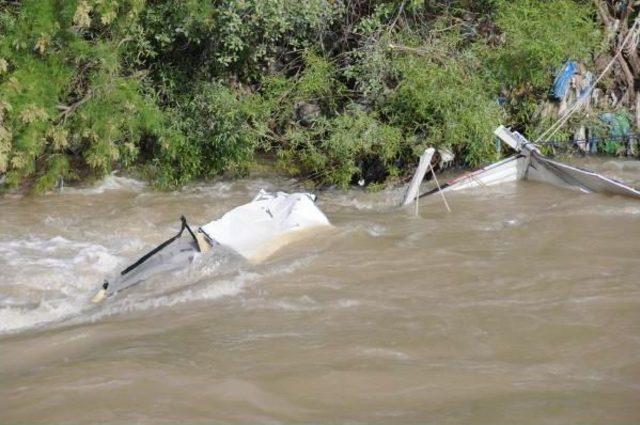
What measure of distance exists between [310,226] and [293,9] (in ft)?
12.2

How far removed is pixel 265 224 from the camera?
822cm

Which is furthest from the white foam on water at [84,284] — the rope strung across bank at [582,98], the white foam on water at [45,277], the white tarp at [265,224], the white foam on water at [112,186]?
the rope strung across bank at [582,98]

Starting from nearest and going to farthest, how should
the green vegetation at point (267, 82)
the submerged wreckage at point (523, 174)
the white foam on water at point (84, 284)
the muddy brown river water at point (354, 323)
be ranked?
1. the muddy brown river water at point (354, 323)
2. the white foam on water at point (84, 284)
3. the submerged wreckage at point (523, 174)
4. the green vegetation at point (267, 82)

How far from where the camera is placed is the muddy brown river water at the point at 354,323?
181 inches

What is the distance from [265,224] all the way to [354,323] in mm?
2492

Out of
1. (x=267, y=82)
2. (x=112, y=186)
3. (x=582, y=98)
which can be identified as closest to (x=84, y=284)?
(x=112, y=186)

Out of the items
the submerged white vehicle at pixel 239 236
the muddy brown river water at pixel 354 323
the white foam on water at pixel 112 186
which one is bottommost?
the muddy brown river water at pixel 354 323

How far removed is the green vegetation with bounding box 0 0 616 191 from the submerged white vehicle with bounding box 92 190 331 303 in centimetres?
244

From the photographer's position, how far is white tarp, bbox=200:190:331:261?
787 centimetres

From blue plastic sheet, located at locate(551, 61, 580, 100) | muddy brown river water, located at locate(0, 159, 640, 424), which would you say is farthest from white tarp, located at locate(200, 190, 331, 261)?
blue plastic sheet, located at locate(551, 61, 580, 100)

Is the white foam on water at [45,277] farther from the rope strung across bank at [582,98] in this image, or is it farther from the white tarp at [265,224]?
the rope strung across bank at [582,98]

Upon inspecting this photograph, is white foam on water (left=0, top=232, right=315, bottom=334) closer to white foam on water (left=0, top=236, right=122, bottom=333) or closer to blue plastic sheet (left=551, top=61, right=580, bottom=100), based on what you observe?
white foam on water (left=0, top=236, right=122, bottom=333)

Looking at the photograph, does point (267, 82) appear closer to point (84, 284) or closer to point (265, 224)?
point (265, 224)

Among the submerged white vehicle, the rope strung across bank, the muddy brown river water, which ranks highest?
the rope strung across bank
